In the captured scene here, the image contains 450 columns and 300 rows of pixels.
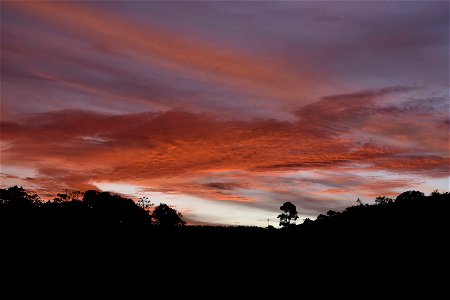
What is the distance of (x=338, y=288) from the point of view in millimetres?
23906

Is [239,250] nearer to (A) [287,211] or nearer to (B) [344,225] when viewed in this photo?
(B) [344,225]

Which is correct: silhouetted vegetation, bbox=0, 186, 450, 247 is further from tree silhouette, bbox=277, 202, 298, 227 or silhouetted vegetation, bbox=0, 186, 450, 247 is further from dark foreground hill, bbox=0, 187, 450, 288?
tree silhouette, bbox=277, 202, 298, 227

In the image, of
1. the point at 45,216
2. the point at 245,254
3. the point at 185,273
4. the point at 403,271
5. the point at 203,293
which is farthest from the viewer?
the point at 45,216

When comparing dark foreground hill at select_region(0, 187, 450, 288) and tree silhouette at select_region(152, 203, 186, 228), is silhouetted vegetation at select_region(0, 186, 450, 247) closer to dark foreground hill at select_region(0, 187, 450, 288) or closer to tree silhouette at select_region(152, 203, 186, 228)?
dark foreground hill at select_region(0, 187, 450, 288)


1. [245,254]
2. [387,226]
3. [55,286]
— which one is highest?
[387,226]

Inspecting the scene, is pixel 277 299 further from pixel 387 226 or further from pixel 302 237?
pixel 302 237

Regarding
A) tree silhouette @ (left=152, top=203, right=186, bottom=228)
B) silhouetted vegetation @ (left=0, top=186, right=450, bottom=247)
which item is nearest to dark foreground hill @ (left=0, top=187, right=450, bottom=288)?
silhouetted vegetation @ (left=0, top=186, right=450, bottom=247)

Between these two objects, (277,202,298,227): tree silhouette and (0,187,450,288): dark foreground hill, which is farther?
(277,202,298,227): tree silhouette

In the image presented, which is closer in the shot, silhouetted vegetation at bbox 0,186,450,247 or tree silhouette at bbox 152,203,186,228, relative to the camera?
silhouetted vegetation at bbox 0,186,450,247

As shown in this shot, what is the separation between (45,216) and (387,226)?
3255 centimetres

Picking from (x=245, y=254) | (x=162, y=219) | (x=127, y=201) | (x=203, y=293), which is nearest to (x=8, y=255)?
(x=203, y=293)

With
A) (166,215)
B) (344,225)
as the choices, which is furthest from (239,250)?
(166,215)

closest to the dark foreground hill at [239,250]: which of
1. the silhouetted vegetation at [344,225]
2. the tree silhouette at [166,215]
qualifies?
the silhouetted vegetation at [344,225]

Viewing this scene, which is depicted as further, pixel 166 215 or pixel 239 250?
pixel 166 215
